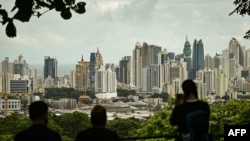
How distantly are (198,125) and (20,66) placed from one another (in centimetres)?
17026

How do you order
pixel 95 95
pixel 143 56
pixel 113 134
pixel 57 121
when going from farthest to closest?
pixel 143 56, pixel 95 95, pixel 57 121, pixel 113 134

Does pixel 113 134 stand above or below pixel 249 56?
below

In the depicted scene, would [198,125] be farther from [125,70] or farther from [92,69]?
[125,70]

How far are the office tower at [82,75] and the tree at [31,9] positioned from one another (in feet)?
508

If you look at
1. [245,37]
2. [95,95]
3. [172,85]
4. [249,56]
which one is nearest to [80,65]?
[95,95]

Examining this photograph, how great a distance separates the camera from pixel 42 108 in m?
3.71

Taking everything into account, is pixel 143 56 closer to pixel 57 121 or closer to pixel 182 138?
pixel 57 121

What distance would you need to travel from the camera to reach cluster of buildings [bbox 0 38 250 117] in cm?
15162

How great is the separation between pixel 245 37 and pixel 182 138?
740 centimetres

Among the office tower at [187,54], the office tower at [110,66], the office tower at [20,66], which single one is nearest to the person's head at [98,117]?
the office tower at [20,66]

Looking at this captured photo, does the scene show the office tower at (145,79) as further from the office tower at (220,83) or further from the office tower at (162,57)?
the office tower at (220,83)

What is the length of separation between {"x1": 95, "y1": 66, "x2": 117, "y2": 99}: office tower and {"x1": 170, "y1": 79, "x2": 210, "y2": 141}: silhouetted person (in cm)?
15027

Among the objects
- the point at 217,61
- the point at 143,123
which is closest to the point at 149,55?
the point at 217,61

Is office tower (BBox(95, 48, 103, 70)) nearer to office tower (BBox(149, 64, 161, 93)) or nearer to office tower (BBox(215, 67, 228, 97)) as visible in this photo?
office tower (BBox(149, 64, 161, 93))
